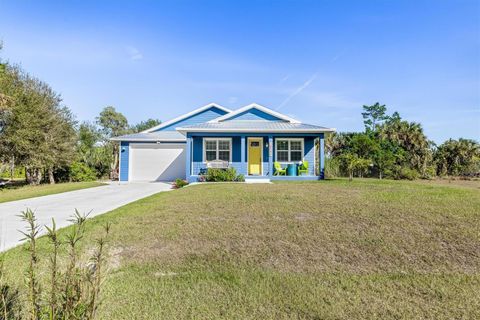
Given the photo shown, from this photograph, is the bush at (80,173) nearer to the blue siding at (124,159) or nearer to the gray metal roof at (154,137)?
the blue siding at (124,159)

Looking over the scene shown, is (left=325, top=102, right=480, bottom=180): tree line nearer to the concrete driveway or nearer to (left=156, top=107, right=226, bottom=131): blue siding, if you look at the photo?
(left=156, top=107, right=226, bottom=131): blue siding

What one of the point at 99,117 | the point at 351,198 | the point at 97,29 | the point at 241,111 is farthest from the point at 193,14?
the point at 99,117

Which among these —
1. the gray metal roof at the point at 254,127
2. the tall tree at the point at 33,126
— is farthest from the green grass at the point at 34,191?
the gray metal roof at the point at 254,127

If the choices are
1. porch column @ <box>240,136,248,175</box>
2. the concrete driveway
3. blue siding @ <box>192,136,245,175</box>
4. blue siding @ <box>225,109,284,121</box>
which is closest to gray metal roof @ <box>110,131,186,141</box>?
blue siding @ <box>192,136,245,175</box>

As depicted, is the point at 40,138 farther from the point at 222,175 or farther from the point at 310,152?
the point at 310,152

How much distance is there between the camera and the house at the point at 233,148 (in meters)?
15.8

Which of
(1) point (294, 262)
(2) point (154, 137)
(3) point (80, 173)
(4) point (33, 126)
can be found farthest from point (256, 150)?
(4) point (33, 126)

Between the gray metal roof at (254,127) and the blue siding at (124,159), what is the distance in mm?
5237

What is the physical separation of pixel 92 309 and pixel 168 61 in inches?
661

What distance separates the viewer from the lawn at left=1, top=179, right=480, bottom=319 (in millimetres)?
2865

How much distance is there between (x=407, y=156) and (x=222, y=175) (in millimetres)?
16920

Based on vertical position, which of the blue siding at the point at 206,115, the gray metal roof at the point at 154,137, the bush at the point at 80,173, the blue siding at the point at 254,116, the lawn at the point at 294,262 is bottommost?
the lawn at the point at 294,262

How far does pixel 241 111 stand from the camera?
1809 centimetres

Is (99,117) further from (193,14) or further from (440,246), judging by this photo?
(440,246)
